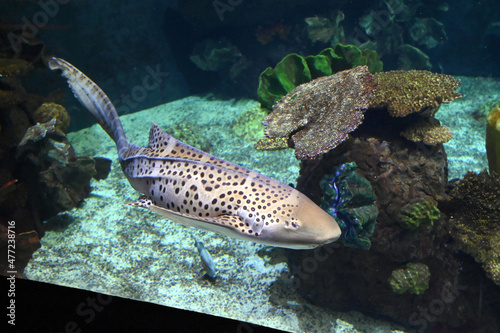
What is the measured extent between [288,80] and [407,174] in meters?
2.59

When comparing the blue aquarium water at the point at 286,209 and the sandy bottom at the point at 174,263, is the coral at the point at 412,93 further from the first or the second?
the sandy bottom at the point at 174,263

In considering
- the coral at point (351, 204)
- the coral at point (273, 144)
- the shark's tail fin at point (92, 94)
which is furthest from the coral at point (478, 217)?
the shark's tail fin at point (92, 94)

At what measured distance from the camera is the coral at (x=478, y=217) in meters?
3.47

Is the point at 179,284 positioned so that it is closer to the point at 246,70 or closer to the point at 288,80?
the point at 288,80

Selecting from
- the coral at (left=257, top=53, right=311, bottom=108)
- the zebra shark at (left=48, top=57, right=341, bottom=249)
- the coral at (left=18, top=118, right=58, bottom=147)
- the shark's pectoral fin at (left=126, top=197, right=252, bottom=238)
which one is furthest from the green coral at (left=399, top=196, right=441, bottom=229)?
the coral at (left=18, top=118, right=58, bottom=147)

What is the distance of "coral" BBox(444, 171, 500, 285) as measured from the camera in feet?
11.4

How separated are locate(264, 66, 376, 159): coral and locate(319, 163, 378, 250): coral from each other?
1.47 ft

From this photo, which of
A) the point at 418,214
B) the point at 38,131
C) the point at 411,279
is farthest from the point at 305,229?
the point at 38,131

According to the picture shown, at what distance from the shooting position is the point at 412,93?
12.7 feet

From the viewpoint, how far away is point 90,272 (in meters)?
3.84

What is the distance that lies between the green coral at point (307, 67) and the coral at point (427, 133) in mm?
1511

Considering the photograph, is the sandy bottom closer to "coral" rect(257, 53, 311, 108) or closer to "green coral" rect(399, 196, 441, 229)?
"green coral" rect(399, 196, 441, 229)

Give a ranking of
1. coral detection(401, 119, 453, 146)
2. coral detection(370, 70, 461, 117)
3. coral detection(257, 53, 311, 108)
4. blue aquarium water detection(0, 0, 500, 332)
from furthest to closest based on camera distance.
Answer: coral detection(257, 53, 311, 108) → coral detection(401, 119, 453, 146) → coral detection(370, 70, 461, 117) → blue aquarium water detection(0, 0, 500, 332)

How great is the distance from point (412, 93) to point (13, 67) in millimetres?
5588
